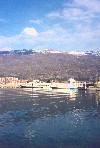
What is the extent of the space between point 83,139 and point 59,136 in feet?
6.05

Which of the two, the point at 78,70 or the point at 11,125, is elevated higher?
the point at 78,70

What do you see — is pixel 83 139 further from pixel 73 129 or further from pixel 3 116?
pixel 3 116

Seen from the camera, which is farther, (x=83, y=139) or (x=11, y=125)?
(x=11, y=125)

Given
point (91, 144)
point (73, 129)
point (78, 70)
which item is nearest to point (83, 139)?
point (91, 144)

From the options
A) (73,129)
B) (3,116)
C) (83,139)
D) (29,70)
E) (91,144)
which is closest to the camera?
(91,144)

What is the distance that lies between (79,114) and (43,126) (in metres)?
8.83

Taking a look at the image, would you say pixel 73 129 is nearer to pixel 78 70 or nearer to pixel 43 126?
pixel 43 126

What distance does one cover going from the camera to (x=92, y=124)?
107 feet

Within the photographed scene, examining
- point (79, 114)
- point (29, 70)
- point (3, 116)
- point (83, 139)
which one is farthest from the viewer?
point (29, 70)

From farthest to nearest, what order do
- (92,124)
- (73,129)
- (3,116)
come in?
(3,116)
(92,124)
(73,129)

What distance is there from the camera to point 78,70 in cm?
16650

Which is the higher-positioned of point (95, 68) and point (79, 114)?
point (95, 68)

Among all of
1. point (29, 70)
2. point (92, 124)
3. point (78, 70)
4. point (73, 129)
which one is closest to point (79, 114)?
point (92, 124)

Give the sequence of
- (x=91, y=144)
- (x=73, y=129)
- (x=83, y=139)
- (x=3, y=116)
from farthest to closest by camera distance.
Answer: (x=3, y=116), (x=73, y=129), (x=83, y=139), (x=91, y=144)
